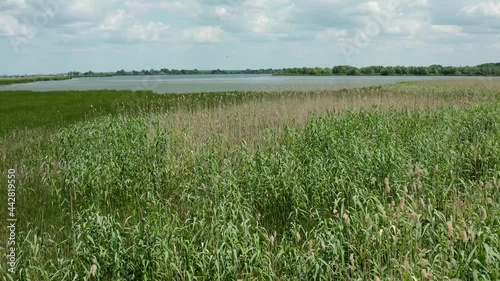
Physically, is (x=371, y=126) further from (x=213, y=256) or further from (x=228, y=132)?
(x=213, y=256)

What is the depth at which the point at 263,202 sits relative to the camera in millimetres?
6875

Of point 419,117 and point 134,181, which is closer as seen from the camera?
point 134,181

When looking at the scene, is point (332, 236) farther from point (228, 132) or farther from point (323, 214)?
point (228, 132)

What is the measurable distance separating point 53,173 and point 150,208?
11.3 ft

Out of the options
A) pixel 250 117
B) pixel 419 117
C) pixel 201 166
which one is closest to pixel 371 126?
pixel 419 117

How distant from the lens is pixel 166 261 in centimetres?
438

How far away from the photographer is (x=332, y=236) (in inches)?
182

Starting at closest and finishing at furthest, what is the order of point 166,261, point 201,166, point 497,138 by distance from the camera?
point 166,261
point 201,166
point 497,138

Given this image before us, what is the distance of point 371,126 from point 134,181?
276 inches

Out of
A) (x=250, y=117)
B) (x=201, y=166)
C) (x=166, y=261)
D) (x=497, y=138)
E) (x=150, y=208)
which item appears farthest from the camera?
(x=250, y=117)

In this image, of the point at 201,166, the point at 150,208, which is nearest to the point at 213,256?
the point at 150,208

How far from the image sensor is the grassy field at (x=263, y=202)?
14.5 feet

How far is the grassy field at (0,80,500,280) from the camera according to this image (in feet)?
14.5

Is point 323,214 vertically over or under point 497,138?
under
